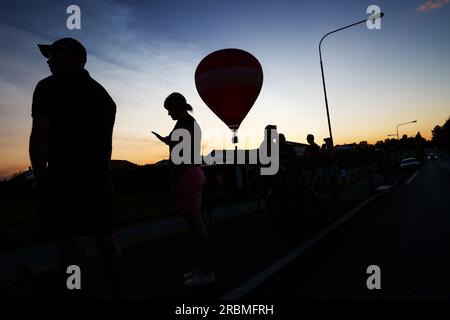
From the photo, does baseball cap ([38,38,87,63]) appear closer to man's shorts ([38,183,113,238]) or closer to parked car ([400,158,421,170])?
man's shorts ([38,183,113,238])

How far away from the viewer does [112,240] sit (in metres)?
2.48

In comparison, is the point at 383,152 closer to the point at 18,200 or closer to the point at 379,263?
the point at 379,263

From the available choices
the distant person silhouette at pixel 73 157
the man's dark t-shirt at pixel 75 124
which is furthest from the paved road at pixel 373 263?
the man's dark t-shirt at pixel 75 124

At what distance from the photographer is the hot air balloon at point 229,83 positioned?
9359 mm

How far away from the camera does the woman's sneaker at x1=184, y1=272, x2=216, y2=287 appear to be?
12.3ft

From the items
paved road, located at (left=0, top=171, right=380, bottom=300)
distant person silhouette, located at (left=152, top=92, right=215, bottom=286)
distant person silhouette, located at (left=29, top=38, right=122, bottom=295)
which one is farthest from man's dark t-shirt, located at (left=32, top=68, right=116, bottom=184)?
distant person silhouette, located at (left=152, top=92, right=215, bottom=286)

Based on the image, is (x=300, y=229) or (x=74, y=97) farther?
(x=300, y=229)

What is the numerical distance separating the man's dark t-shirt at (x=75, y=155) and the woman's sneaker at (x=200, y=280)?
153cm

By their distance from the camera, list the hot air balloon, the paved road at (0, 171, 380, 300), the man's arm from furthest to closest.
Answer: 1. the hot air balloon
2. the paved road at (0, 171, 380, 300)
3. the man's arm

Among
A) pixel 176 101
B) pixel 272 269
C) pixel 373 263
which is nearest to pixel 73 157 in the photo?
pixel 176 101

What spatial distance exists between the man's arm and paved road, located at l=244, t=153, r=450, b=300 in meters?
1.98
